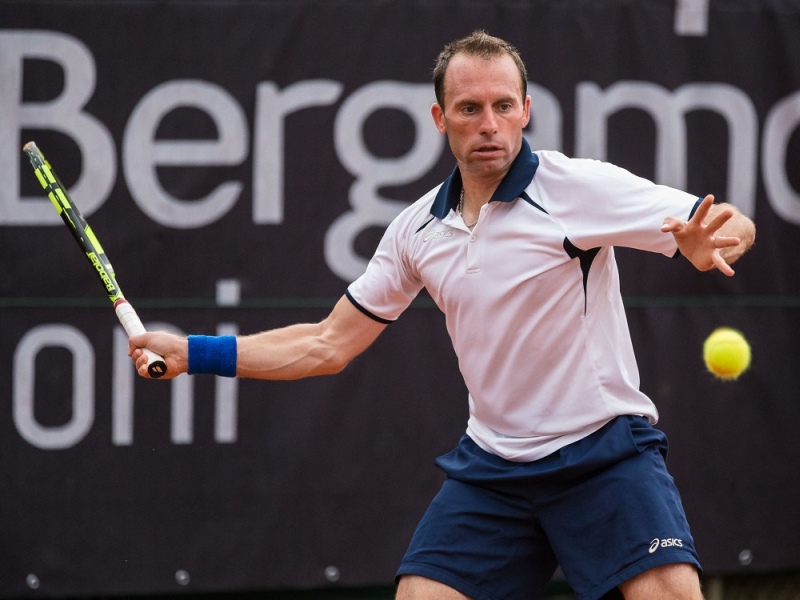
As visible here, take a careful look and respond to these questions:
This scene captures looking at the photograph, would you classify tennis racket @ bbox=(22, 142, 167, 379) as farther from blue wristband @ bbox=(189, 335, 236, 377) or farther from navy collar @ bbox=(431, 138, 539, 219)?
navy collar @ bbox=(431, 138, 539, 219)

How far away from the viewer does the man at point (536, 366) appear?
2881 mm

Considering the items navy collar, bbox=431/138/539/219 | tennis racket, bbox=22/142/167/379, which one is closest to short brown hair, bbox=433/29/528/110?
navy collar, bbox=431/138/539/219

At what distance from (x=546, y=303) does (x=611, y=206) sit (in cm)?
30

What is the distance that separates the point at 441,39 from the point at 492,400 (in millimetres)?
2029

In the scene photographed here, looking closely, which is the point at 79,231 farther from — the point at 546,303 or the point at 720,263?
the point at 720,263

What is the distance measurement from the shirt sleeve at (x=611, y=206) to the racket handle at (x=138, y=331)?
111 centimetres

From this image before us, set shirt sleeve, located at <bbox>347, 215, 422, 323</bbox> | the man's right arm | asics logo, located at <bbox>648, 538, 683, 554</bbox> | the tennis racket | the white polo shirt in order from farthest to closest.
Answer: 1. the tennis racket
2. shirt sleeve, located at <bbox>347, 215, 422, 323</bbox>
3. the man's right arm
4. the white polo shirt
5. asics logo, located at <bbox>648, 538, 683, 554</bbox>

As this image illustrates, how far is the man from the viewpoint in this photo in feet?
9.45

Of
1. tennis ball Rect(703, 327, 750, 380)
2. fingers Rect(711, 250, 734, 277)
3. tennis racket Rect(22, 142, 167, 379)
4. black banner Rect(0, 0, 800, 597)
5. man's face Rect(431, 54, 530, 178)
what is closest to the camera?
fingers Rect(711, 250, 734, 277)

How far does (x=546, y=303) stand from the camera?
9.77ft

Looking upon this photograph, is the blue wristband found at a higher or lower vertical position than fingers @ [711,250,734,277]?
lower

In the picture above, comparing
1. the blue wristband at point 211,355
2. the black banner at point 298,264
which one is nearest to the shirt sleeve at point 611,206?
the blue wristband at point 211,355

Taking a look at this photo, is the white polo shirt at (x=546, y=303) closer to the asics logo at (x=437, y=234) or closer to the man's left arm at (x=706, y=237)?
the asics logo at (x=437, y=234)

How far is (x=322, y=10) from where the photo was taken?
4590mm
